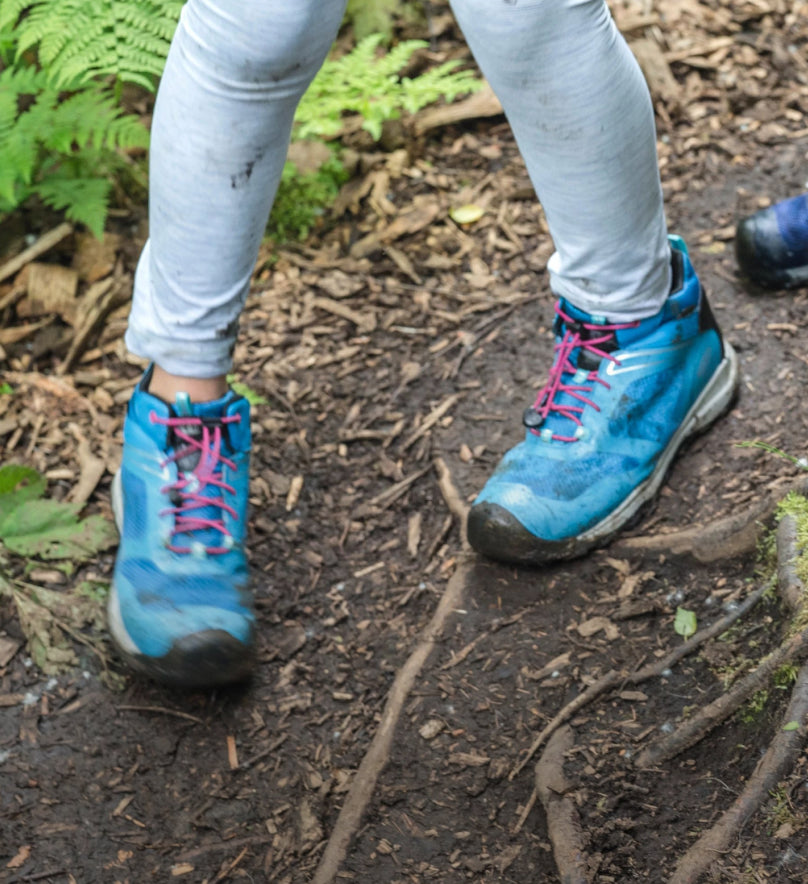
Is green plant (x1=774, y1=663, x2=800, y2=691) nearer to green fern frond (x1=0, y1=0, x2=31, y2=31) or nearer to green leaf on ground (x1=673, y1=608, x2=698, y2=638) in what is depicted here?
green leaf on ground (x1=673, y1=608, x2=698, y2=638)

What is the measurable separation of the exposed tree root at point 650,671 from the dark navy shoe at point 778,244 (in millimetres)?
1176

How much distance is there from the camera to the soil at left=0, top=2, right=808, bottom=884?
1739 millimetres

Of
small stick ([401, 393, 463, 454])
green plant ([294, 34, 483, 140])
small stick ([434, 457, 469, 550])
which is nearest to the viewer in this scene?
small stick ([434, 457, 469, 550])

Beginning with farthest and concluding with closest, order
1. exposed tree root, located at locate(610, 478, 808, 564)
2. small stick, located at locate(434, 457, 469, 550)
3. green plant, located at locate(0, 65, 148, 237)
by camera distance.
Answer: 1. green plant, located at locate(0, 65, 148, 237)
2. small stick, located at locate(434, 457, 469, 550)
3. exposed tree root, located at locate(610, 478, 808, 564)

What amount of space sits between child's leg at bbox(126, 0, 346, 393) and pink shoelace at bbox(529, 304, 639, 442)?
31.2 inches

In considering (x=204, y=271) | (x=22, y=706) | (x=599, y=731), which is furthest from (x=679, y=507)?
(x=22, y=706)

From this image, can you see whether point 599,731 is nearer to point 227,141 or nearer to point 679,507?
point 679,507

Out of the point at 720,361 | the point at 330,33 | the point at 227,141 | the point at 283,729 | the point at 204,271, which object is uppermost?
the point at 330,33

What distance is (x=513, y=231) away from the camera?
10.7 ft

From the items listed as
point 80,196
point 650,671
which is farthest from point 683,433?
point 80,196

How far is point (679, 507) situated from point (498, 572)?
19.0 inches

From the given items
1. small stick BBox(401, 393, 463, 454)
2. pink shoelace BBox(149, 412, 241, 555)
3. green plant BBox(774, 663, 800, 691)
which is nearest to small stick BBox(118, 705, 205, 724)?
pink shoelace BBox(149, 412, 241, 555)

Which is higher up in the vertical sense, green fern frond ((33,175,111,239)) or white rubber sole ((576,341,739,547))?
green fern frond ((33,175,111,239))

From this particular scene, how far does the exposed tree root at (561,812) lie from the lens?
1.56 m
